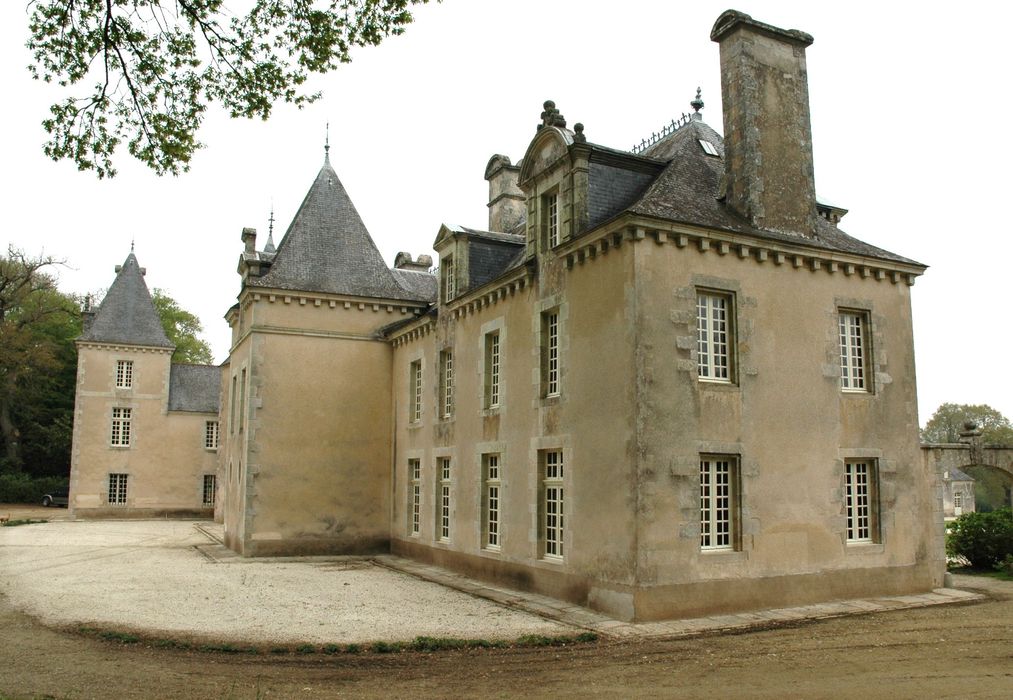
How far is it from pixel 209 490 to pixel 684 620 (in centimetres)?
3101

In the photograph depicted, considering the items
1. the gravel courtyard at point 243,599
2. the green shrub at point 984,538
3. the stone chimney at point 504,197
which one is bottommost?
the gravel courtyard at point 243,599

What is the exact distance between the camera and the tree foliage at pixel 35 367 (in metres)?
40.2

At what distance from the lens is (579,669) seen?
8664mm

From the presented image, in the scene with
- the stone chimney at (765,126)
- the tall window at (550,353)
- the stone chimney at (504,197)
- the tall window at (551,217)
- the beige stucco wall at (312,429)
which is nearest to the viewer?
the stone chimney at (765,126)

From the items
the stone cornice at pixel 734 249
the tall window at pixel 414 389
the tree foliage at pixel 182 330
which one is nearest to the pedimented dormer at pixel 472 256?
the tall window at pixel 414 389

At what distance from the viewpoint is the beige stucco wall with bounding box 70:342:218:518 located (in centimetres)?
3553

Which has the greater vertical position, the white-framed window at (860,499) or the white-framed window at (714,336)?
Result: the white-framed window at (714,336)

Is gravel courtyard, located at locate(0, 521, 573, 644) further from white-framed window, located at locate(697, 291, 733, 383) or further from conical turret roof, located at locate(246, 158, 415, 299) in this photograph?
conical turret roof, located at locate(246, 158, 415, 299)

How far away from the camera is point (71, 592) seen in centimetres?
1388

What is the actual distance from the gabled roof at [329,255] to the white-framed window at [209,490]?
19.4 meters

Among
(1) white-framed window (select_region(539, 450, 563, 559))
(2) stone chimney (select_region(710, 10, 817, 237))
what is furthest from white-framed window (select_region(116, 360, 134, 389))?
(2) stone chimney (select_region(710, 10, 817, 237))

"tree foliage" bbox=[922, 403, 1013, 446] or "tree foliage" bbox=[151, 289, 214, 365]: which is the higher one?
"tree foliage" bbox=[151, 289, 214, 365]

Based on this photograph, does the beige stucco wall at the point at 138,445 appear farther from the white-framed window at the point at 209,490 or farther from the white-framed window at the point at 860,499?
the white-framed window at the point at 860,499

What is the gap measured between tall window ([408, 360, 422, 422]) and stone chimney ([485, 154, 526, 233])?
402cm
